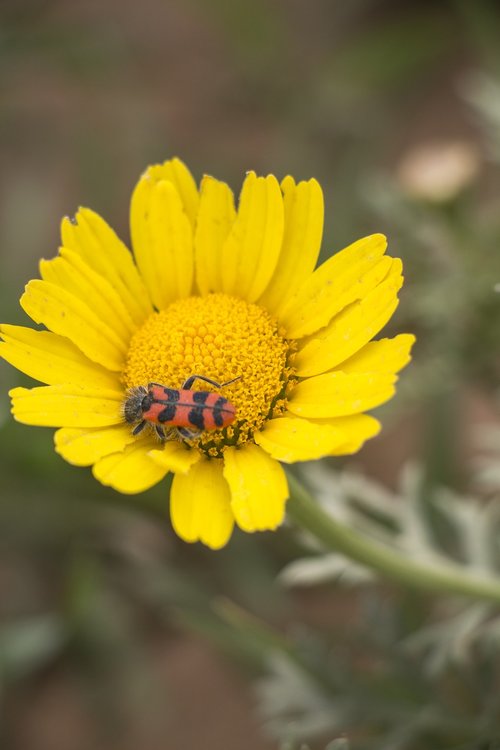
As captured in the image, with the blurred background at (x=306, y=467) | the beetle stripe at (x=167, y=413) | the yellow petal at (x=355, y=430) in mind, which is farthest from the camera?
the blurred background at (x=306, y=467)

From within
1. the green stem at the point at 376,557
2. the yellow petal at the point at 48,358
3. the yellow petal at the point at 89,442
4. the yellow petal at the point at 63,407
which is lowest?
the green stem at the point at 376,557

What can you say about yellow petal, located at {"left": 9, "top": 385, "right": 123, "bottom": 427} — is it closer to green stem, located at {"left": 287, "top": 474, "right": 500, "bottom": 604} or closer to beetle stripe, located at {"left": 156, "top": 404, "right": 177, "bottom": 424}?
beetle stripe, located at {"left": 156, "top": 404, "right": 177, "bottom": 424}

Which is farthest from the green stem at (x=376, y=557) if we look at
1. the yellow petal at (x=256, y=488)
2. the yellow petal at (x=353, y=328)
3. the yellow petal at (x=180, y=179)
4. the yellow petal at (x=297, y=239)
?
the yellow petal at (x=180, y=179)

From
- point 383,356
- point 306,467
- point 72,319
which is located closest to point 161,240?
point 72,319

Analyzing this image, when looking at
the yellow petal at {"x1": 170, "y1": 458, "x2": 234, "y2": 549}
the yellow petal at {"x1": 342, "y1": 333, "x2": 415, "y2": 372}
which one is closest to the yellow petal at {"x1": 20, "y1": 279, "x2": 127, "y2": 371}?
the yellow petal at {"x1": 170, "y1": 458, "x2": 234, "y2": 549}

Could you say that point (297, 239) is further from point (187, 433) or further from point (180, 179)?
point (187, 433)

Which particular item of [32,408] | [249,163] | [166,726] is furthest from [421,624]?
[249,163]

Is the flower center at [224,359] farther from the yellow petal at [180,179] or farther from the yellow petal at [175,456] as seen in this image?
the yellow petal at [180,179]

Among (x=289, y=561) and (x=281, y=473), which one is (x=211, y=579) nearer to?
(x=289, y=561)
